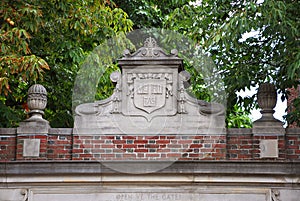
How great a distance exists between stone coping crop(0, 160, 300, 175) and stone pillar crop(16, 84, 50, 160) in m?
0.24

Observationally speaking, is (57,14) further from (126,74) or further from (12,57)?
(126,74)

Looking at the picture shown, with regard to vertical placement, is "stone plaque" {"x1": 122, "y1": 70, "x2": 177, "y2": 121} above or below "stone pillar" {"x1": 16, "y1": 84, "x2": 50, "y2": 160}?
above

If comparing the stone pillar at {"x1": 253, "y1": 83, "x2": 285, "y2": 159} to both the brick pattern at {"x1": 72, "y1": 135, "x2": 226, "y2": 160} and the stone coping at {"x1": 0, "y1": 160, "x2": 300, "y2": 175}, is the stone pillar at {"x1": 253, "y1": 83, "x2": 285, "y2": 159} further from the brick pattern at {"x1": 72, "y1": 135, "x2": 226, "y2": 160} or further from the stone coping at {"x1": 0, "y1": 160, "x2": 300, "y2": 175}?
the brick pattern at {"x1": 72, "y1": 135, "x2": 226, "y2": 160}

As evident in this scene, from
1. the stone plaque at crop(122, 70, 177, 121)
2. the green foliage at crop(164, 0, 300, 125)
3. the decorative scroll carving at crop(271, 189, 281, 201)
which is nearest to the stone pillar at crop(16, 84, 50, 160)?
the stone plaque at crop(122, 70, 177, 121)

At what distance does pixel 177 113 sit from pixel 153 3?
28.5 feet

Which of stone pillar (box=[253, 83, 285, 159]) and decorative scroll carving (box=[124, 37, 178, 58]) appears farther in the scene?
decorative scroll carving (box=[124, 37, 178, 58])

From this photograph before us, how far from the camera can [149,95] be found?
11.0 m

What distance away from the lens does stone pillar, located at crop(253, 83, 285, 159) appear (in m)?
10.7

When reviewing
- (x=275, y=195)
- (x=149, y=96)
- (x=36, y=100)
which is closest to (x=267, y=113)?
(x=275, y=195)

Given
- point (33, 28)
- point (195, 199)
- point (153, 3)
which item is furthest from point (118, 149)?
point (153, 3)

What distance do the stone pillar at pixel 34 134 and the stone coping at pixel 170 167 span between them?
24cm

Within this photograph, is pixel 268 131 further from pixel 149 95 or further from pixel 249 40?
pixel 249 40

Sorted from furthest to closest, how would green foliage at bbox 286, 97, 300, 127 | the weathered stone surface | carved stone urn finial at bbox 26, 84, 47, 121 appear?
green foliage at bbox 286, 97, 300, 127, carved stone urn finial at bbox 26, 84, 47, 121, the weathered stone surface

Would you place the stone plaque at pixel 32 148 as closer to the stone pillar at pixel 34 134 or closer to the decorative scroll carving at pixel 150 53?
the stone pillar at pixel 34 134
